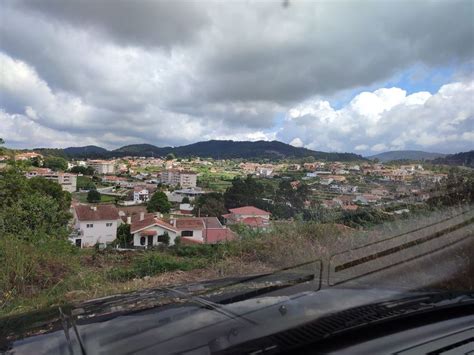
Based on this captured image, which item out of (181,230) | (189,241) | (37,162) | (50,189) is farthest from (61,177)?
(189,241)

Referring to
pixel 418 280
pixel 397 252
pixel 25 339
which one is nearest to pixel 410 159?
pixel 397 252

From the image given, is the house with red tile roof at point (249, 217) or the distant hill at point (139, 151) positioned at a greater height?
the distant hill at point (139, 151)

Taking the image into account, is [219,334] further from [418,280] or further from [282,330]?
[418,280]

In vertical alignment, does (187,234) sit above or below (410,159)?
below

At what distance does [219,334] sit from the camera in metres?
1.39

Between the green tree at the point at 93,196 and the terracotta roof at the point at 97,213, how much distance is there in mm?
936

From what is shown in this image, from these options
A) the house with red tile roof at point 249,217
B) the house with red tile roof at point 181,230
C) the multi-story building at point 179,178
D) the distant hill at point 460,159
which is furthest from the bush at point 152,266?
the multi-story building at point 179,178

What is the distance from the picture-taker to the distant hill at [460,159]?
19.2ft

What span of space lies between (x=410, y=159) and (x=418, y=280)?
450cm

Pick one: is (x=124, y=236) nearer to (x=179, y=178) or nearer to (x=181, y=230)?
(x=181, y=230)

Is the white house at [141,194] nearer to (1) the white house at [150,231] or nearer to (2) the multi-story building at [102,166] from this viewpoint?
(1) the white house at [150,231]

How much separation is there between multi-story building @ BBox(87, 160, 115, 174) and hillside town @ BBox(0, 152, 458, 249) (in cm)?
164

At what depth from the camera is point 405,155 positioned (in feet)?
24.1

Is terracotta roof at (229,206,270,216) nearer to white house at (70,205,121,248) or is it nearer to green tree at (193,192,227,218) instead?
green tree at (193,192,227,218)
